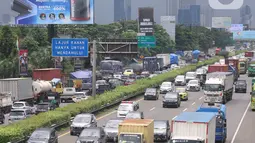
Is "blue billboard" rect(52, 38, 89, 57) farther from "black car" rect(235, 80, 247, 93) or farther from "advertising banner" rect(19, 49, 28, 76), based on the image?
"black car" rect(235, 80, 247, 93)

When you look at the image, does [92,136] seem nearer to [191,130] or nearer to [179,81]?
[191,130]

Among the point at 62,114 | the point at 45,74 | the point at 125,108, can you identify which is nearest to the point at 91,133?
the point at 62,114

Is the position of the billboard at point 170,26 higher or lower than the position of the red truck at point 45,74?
higher

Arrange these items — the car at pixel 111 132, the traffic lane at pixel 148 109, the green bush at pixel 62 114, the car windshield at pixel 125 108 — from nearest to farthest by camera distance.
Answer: the green bush at pixel 62 114 → the car at pixel 111 132 → the traffic lane at pixel 148 109 → the car windshield at pixel 125 108

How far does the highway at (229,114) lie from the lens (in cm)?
3244

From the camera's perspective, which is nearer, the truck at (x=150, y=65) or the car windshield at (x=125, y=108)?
the car windshield at (x=125, y=108)

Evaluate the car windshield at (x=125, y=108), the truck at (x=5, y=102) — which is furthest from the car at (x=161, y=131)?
the truck at (x=5, y=102)

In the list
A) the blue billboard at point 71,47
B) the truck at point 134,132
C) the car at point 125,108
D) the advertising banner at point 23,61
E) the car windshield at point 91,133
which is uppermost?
the blue billboard at point 71,47

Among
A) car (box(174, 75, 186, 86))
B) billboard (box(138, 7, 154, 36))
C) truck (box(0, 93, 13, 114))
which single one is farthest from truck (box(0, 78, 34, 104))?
billboard (box(138, 7, 154, 36))

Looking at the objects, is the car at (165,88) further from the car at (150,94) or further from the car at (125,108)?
the car at (125,108)

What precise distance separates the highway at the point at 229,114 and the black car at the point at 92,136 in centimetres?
405

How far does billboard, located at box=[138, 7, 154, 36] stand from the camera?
3911 inches

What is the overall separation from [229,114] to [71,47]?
53.4ft

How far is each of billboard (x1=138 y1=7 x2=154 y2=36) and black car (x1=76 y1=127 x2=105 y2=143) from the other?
7146cm
